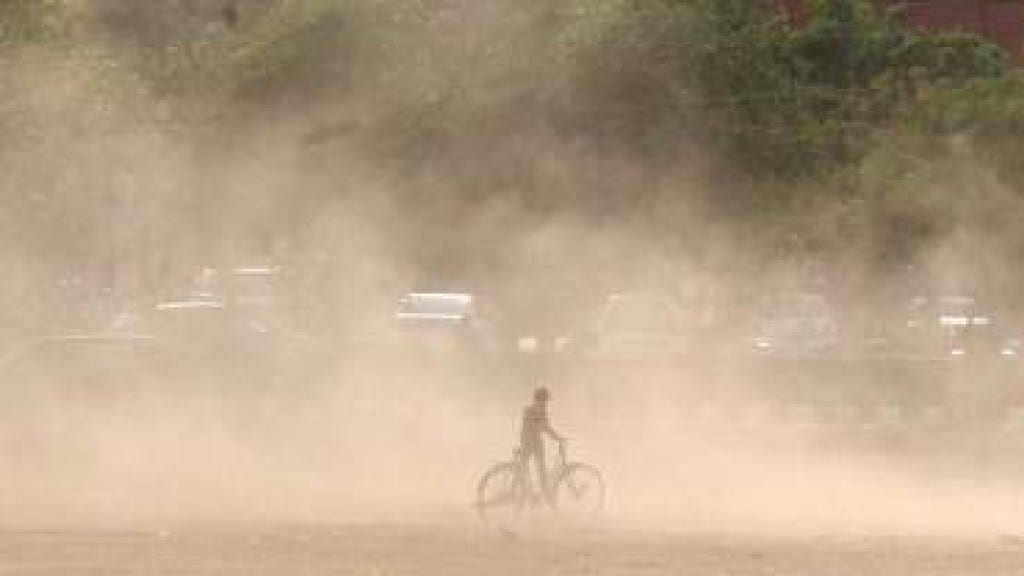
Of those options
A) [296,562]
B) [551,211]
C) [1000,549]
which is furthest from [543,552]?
[551,211]

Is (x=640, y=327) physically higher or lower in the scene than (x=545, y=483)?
higher

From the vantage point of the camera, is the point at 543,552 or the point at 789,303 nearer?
the point at 543,552

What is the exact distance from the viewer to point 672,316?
3959 centimetres

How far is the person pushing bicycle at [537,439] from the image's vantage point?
26.3 m

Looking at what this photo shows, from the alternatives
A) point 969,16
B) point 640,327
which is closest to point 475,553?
point 640,327

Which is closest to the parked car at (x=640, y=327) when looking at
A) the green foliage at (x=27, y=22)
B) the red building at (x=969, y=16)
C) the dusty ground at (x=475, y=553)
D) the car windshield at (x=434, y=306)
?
the car windshield at (x=434, y=306)

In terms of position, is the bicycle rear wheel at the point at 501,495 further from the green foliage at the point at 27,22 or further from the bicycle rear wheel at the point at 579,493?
the green foliage at the point at 27,22

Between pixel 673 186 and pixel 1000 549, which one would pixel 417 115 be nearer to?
pixel 673 186

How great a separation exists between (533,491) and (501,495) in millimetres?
385

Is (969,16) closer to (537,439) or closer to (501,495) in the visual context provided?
(537,439)

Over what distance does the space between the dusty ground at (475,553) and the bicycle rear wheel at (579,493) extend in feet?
4.36

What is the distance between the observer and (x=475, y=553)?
2322 cm

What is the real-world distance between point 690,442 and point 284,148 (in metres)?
8.36

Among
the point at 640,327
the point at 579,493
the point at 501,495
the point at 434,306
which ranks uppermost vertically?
the point at 434,306
